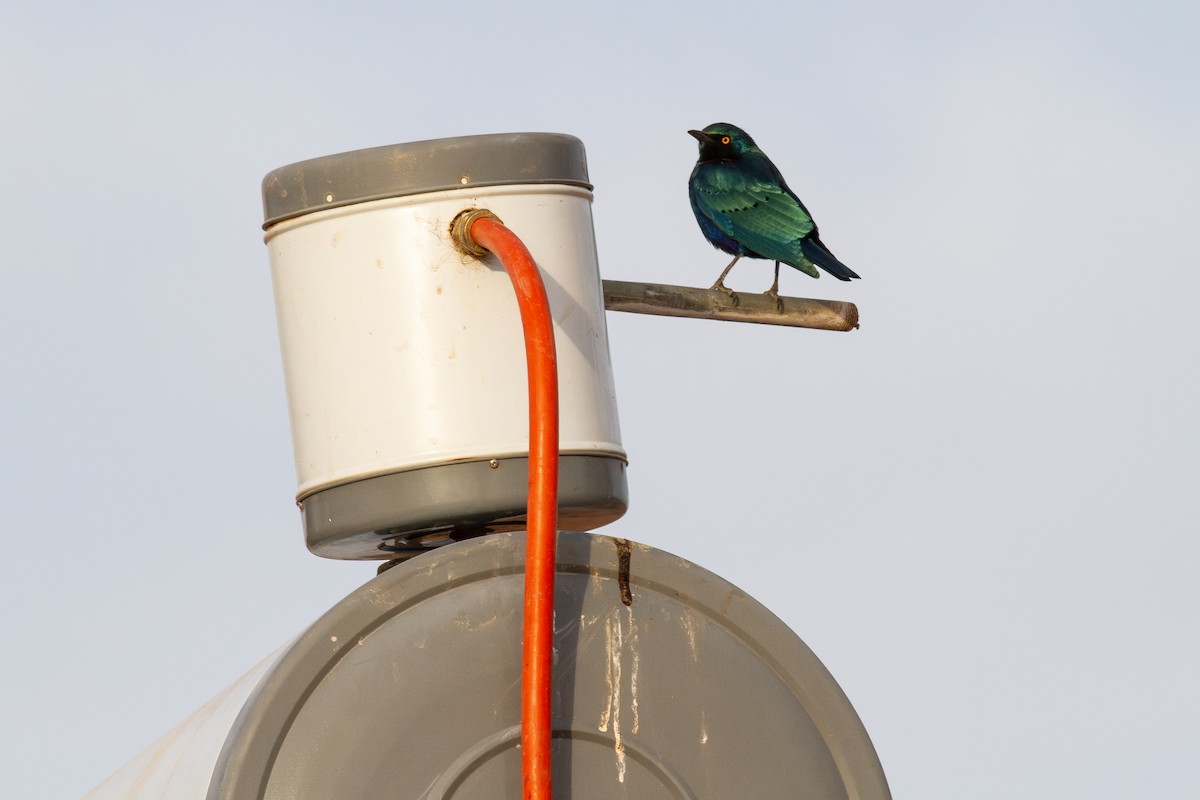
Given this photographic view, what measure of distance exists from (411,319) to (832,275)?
5.74 metres

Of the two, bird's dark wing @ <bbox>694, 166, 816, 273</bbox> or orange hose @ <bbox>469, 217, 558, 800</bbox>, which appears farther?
bird's dark wing @ <bbox>694, 166, 816, 273</bbox>

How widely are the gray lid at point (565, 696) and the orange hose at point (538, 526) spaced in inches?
3.8

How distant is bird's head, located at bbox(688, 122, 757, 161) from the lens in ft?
31.4

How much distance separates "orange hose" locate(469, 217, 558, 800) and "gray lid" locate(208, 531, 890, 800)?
97 millimetres

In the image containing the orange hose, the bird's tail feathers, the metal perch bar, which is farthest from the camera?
the bird's tail feathers

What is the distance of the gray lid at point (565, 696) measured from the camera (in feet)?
7.79

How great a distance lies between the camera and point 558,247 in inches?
111

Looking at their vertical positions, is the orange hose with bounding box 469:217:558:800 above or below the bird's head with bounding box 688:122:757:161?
below

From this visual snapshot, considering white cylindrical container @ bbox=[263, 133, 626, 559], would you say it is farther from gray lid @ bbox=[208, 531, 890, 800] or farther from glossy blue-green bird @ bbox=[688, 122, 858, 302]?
glossy blue-green bird @ bbox=[688, 122, 858, 302]

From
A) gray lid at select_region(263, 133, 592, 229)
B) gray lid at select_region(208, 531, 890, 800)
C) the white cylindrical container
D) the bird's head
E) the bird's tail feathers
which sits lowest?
gray lid at select_region(208, 531, 890, 800)

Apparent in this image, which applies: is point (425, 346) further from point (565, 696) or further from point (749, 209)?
point (749, 209)

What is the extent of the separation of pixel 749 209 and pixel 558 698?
256 inches

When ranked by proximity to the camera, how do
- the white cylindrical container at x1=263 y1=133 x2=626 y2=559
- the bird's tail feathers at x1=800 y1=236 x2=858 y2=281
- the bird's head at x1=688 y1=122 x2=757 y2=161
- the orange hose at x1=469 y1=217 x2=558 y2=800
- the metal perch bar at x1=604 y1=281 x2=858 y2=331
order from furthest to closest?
1. the bird's head at x1=688 y1=122 x2=757 y2=161
2. the bird's tail feathers at x1=800 y1=236 x2=858 y2=281
3. the metal perch bar at x1=604 y1=281 x2=858 y2=331
4. the white cylindrical container at x1=263 y1=133 x2=626 y2=559
5. the orange hose at x1=469 y1=217 x2=558 y2=800

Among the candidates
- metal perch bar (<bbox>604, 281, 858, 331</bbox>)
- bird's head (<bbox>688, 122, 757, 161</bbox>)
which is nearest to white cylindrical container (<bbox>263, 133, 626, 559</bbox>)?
metal perch bar (<bbox>604, 281, 858, 331</bbox>)
